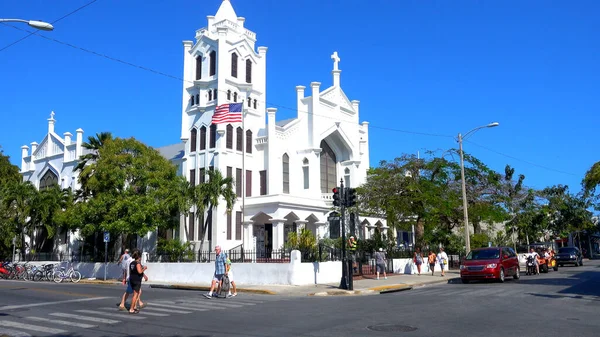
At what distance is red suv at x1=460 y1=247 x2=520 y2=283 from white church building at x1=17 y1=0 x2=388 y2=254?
14200 millimetres

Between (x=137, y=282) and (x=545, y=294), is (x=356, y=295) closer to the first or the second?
(x=545, y=294)

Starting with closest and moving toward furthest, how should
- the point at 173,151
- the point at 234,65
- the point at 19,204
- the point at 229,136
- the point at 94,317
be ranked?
1. the point at 94,317
2. the point at 19,204
3. the point at 229,136
4. the point at 234,65
5. the point at 173,151

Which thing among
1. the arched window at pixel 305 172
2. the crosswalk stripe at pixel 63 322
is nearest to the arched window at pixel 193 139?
the arched window at pixel 305 172

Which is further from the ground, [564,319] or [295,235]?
[295,235]

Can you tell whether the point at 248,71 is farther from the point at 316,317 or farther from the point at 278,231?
the point at 316,317

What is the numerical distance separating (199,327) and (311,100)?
1244 inches

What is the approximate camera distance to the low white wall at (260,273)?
22438mm

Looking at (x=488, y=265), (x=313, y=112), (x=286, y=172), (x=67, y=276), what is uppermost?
(x=313, y=112)

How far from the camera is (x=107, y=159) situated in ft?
100.0

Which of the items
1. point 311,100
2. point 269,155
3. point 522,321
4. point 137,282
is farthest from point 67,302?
point 311,100

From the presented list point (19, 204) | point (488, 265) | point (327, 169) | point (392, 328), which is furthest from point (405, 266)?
point (19, 204)

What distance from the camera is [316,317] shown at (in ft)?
38.6

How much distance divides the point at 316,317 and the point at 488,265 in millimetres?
13132

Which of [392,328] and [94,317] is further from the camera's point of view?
[94,317]
